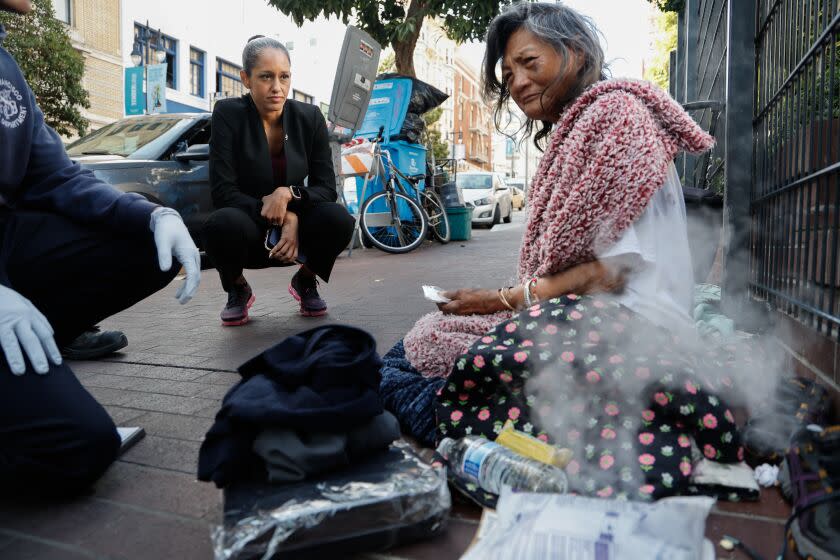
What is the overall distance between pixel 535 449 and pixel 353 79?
6.56 metres

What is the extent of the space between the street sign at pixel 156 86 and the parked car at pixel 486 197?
733 centimetres

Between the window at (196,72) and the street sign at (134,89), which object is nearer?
the street sign at (134,89)

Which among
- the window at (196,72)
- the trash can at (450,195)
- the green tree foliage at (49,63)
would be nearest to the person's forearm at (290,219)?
the trash can at (450,195)

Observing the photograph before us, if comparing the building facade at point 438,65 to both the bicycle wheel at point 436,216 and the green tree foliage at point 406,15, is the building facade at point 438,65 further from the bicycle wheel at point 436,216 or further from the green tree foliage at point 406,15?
the bicycle wheel at point 436,216

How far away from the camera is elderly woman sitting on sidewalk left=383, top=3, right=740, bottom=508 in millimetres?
1628

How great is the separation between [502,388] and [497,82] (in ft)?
3.68

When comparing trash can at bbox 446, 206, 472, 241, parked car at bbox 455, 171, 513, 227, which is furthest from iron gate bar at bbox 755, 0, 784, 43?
parked car at bbox 455, 171, 513, 227

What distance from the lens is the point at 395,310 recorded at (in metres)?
4.32

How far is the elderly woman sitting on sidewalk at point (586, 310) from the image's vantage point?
1.63m

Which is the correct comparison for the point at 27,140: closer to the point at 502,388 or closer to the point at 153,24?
the point at 502,388

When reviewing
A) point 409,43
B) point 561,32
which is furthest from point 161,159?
point 409,43

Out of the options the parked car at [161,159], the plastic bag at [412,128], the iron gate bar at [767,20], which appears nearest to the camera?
the iron gate bar at [767,20]

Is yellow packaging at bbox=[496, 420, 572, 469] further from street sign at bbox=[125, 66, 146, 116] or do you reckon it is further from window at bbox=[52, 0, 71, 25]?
window at bbox=[52, 0, 71, 25]

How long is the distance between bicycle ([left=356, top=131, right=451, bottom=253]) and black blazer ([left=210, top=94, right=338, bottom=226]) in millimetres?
3876
